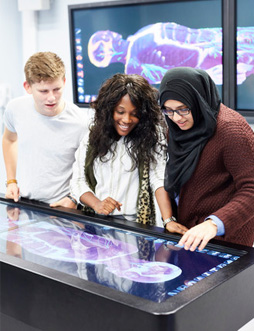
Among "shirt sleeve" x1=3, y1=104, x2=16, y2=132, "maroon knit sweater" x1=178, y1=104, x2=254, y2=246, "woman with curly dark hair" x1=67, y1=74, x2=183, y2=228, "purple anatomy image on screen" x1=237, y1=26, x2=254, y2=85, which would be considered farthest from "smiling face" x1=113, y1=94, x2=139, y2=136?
"purple anatomy image on screen" x1=237, y1=26, x2=254, y2=85

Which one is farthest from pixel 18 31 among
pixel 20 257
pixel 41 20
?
pixel 20 257

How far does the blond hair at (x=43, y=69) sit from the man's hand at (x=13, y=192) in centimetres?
48

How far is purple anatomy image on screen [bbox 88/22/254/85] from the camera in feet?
11.3

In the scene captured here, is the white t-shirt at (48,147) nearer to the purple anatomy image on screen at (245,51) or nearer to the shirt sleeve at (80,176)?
the shirt sleeve at (80,176)

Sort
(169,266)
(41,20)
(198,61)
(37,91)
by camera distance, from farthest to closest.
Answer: (41,20) < (198,61) < (37,91) < (169,266)

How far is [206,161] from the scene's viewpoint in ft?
5.78

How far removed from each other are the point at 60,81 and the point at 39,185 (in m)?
0.48

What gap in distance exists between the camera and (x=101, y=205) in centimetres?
199

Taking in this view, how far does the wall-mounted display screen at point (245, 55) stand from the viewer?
337 centimetres

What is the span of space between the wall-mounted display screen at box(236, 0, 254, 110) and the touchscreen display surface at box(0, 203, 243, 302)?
76.5 inches

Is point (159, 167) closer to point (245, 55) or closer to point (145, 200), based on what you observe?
point (145, 200)

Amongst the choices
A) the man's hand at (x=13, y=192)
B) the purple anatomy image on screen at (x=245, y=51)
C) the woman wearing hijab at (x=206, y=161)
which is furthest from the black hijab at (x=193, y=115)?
the purple anatomy image on screen at (x=245, y=51)

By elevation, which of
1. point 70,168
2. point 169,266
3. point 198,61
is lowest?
point 169,266

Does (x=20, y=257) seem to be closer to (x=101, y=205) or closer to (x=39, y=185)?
(x=101, y=205)
